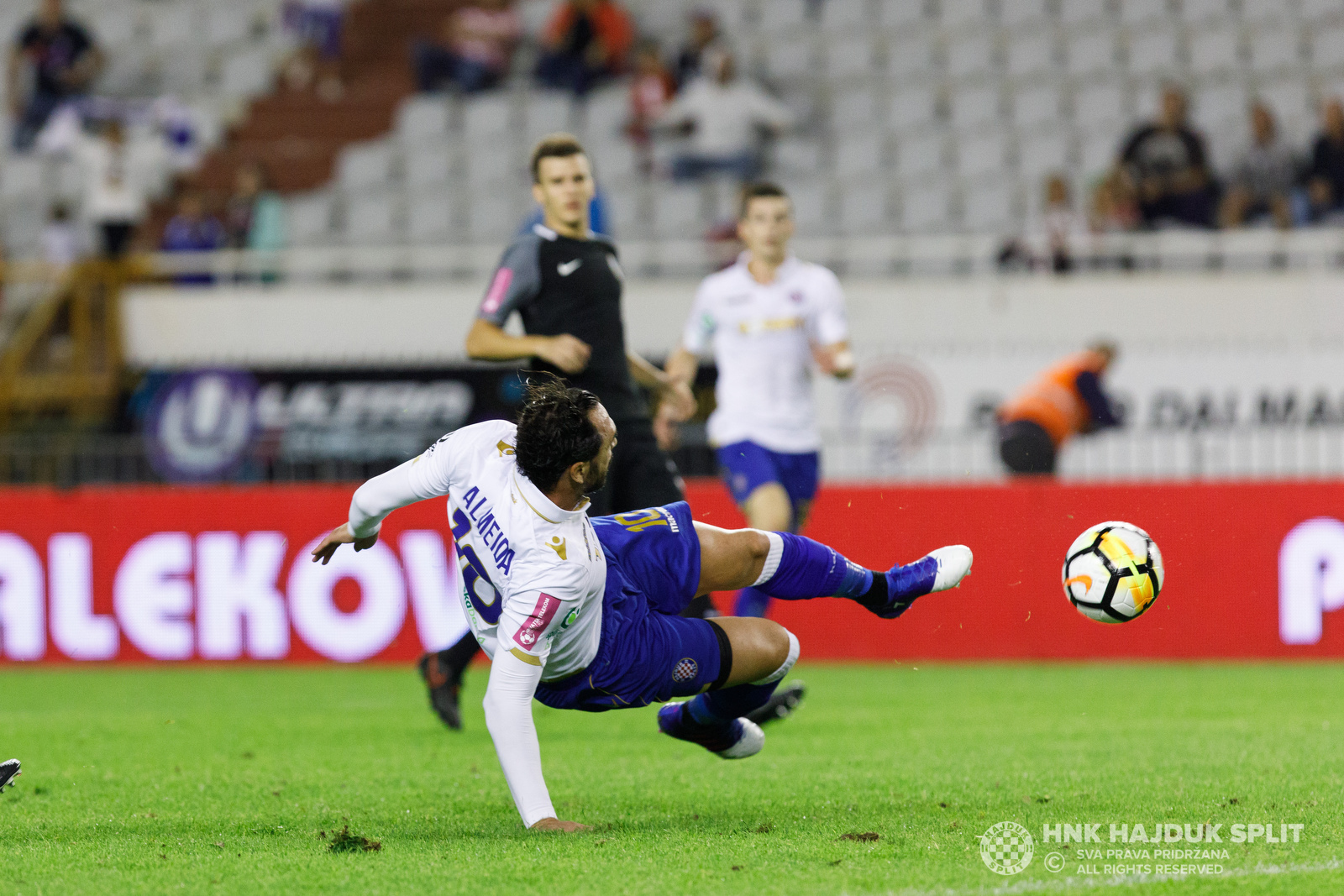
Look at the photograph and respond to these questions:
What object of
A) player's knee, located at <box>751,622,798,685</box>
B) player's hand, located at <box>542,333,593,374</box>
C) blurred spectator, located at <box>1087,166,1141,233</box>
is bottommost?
player's knee, located at <box>751,622,798,685</box>

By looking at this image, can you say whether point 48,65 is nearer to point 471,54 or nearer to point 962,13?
point 471,54

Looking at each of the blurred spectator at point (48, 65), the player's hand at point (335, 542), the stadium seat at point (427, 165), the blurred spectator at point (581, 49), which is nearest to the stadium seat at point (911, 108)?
the blurred spectator at point (581, 49)

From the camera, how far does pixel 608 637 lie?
5023 millimetres

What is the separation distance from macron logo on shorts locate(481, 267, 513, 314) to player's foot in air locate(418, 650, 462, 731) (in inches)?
63.8

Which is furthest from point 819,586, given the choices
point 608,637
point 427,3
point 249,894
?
point 427,3

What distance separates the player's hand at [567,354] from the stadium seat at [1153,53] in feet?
38.7

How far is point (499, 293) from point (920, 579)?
2267mm

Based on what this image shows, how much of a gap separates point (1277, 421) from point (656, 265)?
5389mm

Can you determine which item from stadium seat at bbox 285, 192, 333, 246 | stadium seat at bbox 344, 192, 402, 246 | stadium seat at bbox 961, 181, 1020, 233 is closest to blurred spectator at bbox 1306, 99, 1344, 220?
stadium seat at bbox 961, 181, 1020, 233

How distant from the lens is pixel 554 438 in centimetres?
473

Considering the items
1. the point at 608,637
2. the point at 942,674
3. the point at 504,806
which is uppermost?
→ the point at 608,637

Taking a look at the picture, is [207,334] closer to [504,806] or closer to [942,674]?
[942,674]

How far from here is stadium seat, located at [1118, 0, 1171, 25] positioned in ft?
55.1

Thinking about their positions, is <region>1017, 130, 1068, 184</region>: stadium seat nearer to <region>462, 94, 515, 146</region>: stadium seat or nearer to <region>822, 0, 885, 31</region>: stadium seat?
<region>822, 0, 885, 31</region>: stadium seat
